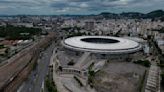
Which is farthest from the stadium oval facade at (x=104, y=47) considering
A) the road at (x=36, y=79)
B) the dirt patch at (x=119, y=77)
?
the road at (x=36, y=79)

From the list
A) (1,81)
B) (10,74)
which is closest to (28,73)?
(10,74)

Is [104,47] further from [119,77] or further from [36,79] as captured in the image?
[36,79]

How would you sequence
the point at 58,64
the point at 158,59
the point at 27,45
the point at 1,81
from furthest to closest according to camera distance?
1. the point at 27,45
2. the point at 158,59
3. the point at 58,64
4. the point at 1,81

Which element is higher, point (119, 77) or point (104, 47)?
point (104, 47)

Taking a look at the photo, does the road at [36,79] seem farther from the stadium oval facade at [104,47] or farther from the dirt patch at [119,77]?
the dirt patch at [119,77]

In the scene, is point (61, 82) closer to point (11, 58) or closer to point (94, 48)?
point (94, 48)

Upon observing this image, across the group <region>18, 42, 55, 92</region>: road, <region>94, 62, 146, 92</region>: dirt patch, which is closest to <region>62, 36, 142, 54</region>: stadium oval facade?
<region>94, 62, 146, 92</region>: dirt patch

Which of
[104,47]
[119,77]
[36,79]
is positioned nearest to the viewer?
[36,79]

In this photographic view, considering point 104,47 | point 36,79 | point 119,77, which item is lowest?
point 119,77

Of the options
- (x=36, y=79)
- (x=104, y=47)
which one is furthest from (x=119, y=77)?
(x=36, y=79)

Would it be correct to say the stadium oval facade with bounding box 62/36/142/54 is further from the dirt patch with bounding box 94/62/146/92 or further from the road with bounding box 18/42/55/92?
the road with bounding box 18/42/55/92

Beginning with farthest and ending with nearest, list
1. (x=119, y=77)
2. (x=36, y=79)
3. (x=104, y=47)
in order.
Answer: (x=104, y=47) → (x=119, y=77) → (x=36, y=79)
